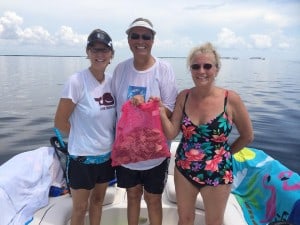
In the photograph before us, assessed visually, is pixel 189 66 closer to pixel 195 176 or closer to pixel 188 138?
pixel 188 138

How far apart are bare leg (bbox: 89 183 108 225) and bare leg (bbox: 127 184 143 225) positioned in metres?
0.25

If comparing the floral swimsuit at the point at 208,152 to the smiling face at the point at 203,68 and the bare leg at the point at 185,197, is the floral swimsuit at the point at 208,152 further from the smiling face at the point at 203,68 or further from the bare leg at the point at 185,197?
the smiling face at the point at 203,68

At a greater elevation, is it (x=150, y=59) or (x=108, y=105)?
(x=150, y=59)

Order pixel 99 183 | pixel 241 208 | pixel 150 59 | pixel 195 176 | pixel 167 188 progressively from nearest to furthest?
1. pixel 195 176
2. pixel 150 59
3. pixel 99 183
4. pixel 241 208
5. pixel 167 188

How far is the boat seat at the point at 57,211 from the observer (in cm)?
329

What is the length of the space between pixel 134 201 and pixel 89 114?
3.30 feet

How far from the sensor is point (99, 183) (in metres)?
3.00

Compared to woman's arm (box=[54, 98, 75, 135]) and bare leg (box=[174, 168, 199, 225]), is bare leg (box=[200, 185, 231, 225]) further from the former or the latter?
woman's arm (box=[54, 98, 75, 135])

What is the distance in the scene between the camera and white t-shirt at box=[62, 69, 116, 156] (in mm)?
2688

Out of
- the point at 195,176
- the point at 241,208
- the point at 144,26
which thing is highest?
the point at 144,26

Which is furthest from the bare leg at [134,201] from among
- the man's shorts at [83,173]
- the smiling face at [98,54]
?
the smiling face at [98,54]

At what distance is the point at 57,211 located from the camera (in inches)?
136

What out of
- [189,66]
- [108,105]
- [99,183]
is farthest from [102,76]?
[99,183]

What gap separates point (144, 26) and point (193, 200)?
1.49 m
